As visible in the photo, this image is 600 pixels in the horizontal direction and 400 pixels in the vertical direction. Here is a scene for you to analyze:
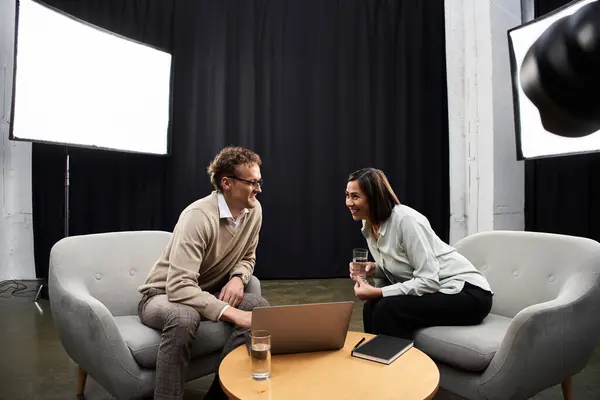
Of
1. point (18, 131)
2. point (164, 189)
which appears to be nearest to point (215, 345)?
point (18, 131)

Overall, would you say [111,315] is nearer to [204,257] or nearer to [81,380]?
[204,257]

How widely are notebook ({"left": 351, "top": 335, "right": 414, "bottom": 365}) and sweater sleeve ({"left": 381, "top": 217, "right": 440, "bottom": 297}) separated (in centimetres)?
34

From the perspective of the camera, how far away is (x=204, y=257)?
6.16ft

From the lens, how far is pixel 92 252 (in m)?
1.96

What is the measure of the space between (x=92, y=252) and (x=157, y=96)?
7.37 feet

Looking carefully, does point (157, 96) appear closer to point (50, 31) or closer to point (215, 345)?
point (50, 31)

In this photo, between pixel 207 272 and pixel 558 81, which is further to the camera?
pixel 558 81

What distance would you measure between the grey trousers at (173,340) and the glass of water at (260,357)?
0.42 m

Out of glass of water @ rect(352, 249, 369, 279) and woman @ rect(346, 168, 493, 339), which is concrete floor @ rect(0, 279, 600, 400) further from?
glass of water @ rect(352, 249, 369, 279)

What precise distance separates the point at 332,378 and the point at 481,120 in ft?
11.1

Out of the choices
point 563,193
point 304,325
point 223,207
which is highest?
point 563,193

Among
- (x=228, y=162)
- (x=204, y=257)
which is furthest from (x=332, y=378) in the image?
(x=228, y=162)

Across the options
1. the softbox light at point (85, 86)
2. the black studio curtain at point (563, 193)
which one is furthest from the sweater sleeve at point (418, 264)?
the softbox light at point (85, 86)

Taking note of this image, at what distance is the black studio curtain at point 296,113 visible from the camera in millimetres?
4258
